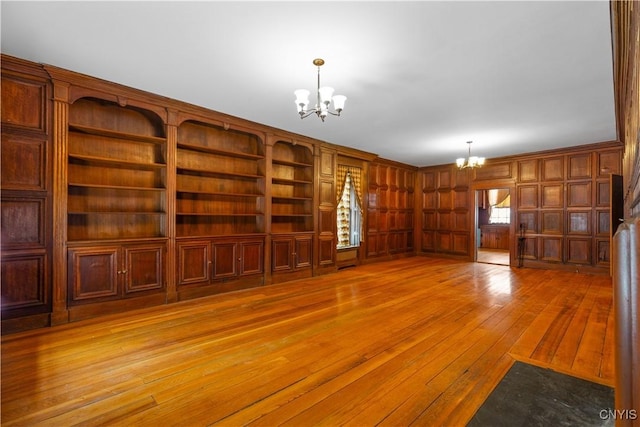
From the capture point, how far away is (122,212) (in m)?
3.80

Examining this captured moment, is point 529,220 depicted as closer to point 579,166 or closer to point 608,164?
point 579,166

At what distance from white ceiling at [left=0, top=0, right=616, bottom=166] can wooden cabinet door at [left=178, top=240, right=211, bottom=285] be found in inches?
77.9

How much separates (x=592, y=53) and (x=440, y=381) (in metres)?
3.15

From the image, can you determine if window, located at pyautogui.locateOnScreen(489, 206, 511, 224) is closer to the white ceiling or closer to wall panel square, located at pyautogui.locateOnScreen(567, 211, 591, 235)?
wall panel square, located at pyautogui.locateOnScreen(567, 211, 591, 235)

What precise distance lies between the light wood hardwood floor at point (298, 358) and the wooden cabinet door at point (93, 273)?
0.30m

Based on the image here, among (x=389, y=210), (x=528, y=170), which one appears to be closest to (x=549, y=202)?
(x=528, y=170)

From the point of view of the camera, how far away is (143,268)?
3883 mm

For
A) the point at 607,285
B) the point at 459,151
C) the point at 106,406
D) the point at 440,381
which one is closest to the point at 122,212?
the point at 106,406

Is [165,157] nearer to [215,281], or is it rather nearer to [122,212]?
[122,212]

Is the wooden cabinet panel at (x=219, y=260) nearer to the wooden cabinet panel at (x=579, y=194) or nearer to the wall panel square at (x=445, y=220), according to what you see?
the wall panel square at (x=445, y=220)

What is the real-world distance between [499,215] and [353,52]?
1065 cm

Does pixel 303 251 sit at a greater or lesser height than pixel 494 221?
lesser

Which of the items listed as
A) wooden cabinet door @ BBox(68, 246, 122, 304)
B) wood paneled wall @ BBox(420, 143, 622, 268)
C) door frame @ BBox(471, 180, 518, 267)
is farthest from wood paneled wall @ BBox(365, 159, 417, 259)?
wooden cabinet door @ BBox(68, 246, 122, 304)

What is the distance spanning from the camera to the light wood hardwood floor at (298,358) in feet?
6.28
